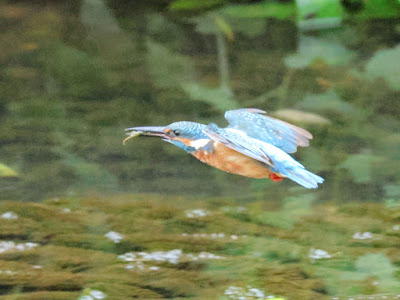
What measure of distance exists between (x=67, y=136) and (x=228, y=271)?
1.90ft

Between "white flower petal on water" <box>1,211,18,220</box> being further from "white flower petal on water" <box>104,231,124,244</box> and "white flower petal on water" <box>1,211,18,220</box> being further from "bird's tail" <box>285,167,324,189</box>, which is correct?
"bird's tail" <box>285,167,324,189</box>

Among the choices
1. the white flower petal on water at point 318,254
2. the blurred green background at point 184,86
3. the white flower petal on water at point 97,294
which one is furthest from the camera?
the blurred green background at point 184,86

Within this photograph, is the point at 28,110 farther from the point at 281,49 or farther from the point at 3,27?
the point at 281,49

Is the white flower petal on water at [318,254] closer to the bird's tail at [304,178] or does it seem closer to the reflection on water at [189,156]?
the reflection on water at [189,156]

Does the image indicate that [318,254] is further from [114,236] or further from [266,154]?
[266,154]

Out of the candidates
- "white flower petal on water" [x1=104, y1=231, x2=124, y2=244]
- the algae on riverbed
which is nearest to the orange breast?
the algae on riverbed

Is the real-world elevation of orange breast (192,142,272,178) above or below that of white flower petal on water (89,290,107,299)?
above

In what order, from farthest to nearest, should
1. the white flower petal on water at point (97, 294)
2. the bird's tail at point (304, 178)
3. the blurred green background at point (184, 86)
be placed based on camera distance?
the blurred green background at point (184, 86) < the white flower petal on water at point (97, 294) < the bird's tail at point (304, 178)

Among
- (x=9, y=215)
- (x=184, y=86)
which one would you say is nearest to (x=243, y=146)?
(x=9, y=215)

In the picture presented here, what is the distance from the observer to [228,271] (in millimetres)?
978

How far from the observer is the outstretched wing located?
0.56 m

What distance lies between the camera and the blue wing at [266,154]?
0.48 metres

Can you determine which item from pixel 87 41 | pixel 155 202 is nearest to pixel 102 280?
pixel 155 202

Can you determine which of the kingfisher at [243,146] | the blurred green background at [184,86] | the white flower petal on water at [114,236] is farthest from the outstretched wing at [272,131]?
the blurred green background at [184,86]
